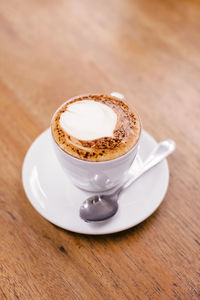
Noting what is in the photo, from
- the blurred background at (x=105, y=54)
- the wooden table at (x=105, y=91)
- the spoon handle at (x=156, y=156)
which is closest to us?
the wooden table at (x=105, y=91)

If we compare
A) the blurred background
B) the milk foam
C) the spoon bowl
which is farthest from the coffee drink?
the blurred background

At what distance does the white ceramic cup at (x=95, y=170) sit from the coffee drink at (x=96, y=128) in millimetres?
11

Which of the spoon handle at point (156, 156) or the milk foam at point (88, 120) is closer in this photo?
the milk foam at point (88, 120)

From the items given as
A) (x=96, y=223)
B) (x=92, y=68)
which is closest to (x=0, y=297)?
(x=96, y=223)

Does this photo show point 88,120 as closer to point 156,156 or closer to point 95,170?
point 95,170

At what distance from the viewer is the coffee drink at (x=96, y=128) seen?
630mm

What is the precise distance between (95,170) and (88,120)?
116mm

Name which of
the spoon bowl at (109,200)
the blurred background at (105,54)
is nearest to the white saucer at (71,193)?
the spoon bowl at (109,200)

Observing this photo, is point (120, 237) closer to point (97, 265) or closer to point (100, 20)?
point (97, 265)

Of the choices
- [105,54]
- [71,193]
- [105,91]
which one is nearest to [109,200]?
[71,193]

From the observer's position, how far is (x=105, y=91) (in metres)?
1.04

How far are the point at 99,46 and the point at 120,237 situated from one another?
31.9 inches

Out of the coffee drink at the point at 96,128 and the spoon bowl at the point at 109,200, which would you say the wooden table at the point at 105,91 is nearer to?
the spoon bowl at the point at 109,200

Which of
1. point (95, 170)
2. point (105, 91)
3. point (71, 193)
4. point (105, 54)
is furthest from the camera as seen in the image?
point (105, 54)
